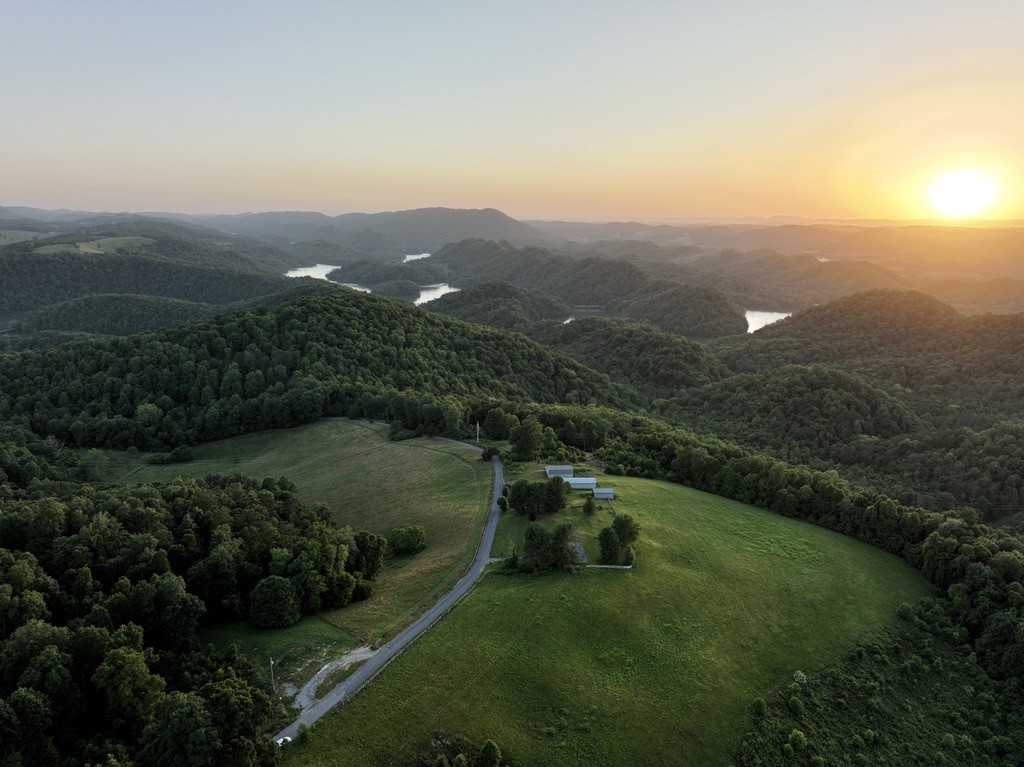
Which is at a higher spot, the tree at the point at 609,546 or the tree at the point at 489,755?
the tree at the point at 609,546

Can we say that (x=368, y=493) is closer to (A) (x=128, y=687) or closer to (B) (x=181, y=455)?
(B) (x=181, y=455)

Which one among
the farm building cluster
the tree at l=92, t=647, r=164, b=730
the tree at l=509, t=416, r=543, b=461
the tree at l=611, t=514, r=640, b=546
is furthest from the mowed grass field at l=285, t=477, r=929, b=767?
the tree at l=509, t=416, r=543, b=461

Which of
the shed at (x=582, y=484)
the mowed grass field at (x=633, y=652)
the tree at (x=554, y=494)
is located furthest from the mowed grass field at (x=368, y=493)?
the shed at (x=582, y=484)

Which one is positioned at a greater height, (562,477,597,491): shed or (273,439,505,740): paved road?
(562,477,597,491): shed

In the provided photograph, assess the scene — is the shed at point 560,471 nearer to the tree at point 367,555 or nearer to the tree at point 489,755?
the tree at point 367,555

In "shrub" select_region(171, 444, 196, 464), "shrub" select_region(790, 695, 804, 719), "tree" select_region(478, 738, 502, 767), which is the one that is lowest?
"shrub" select_region(171, 444, 196, 464)

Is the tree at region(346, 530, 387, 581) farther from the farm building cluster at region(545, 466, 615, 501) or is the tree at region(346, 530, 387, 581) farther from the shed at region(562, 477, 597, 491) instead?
the shed at region(562, 477, 597, 491)

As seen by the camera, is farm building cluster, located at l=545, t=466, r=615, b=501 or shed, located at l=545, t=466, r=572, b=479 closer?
farm building cluster, located at l=545, t=466, r=615, b=501
